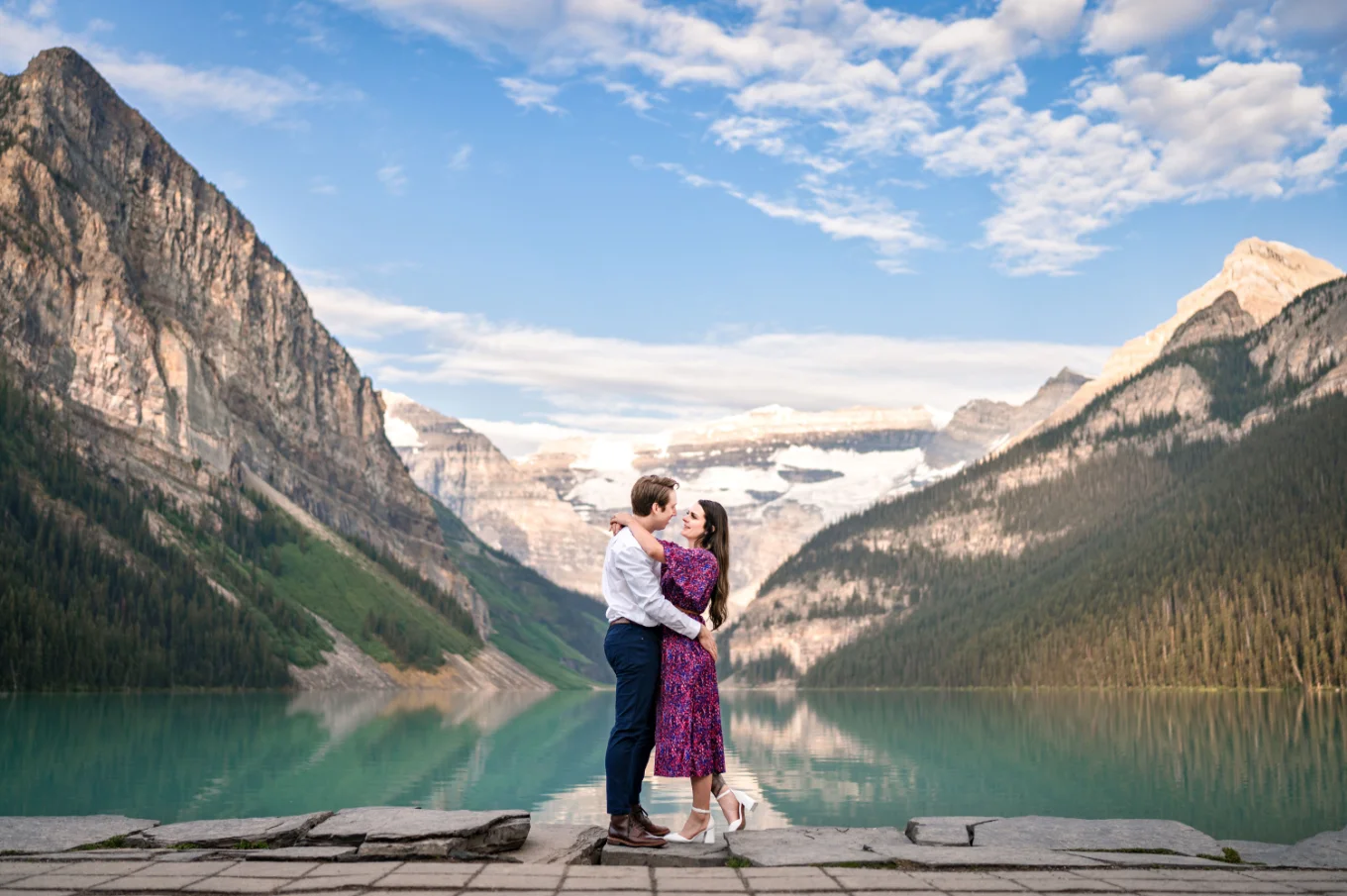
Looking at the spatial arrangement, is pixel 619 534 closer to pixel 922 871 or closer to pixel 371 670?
pixel 922 871

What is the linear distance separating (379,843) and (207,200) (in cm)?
20399

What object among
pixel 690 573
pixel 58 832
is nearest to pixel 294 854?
pixel 58 832

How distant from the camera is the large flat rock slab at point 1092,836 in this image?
13758mm

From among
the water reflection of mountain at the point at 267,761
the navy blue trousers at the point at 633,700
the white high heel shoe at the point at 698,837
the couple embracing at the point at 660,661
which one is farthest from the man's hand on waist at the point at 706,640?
the water reflection of mountain at the point at 267,761

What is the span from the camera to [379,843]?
12.4 meters

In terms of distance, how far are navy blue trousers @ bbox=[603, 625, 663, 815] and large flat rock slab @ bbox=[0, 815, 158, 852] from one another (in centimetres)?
555

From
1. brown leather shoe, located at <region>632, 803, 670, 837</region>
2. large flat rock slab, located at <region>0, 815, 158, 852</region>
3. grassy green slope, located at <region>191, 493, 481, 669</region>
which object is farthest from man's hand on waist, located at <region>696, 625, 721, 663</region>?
grassy green slope, located at <region>191, 493, 481, 669</region>

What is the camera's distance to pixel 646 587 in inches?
544

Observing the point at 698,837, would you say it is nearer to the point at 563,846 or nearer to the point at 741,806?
the point at 741,806

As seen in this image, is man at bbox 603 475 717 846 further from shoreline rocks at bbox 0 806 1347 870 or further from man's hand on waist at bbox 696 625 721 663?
shoreline rocks at bbox 0 806 1347 870

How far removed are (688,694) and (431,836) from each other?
10.8 feet

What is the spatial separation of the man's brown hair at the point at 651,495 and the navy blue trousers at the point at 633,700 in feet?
4.45

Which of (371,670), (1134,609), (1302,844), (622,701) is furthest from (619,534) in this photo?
(1134,609)

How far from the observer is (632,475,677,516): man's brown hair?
14.2 m
